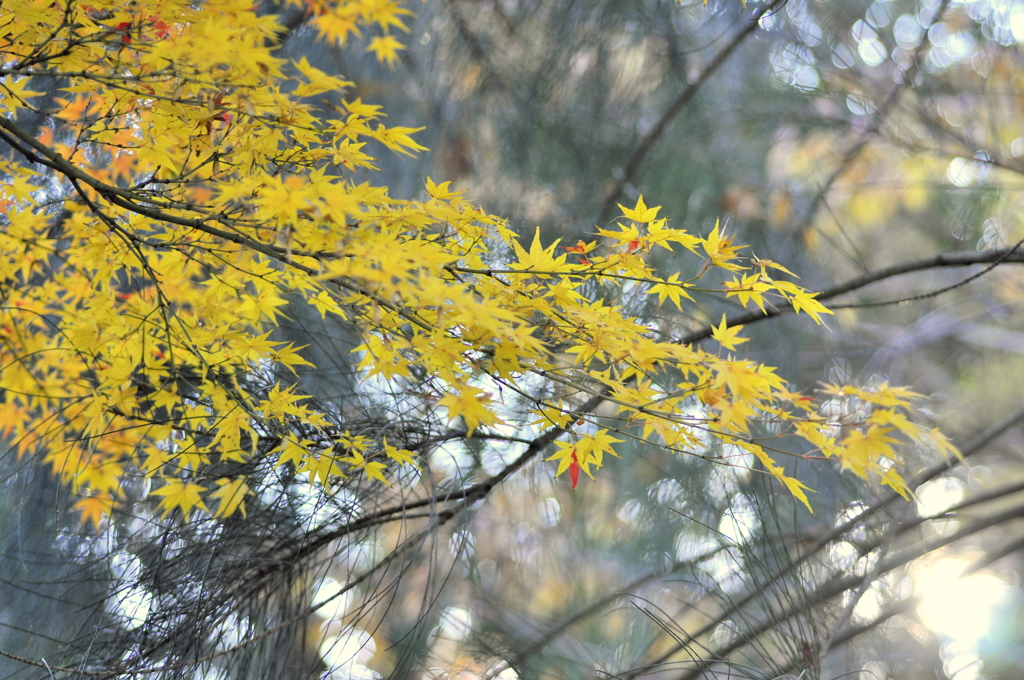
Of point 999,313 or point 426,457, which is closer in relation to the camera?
point 426,457

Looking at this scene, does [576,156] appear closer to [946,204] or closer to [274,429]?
[274,429]

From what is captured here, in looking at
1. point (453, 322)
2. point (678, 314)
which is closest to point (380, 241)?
point (453, 322)

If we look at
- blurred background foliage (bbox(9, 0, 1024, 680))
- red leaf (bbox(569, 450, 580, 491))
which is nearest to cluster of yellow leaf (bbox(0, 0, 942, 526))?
red leaf (bbox(569, 450, 580, 491))

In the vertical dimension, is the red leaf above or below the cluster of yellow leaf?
below

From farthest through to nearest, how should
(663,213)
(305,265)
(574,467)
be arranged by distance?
(663,213) < (574,467) < (305,265)

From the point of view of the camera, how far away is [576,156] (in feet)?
6.19

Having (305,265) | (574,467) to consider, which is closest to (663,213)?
(574,467)

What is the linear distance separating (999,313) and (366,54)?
2402 millimetres

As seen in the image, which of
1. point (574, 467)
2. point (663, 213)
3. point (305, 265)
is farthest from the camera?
point (663, 213)

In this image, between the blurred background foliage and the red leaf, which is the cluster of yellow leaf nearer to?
the red leaf

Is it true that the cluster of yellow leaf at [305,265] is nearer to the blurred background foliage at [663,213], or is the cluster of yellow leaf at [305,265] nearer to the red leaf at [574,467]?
the red leaf at [574,467]

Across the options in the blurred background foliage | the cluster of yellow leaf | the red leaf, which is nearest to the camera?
the cluster of yellow leaf

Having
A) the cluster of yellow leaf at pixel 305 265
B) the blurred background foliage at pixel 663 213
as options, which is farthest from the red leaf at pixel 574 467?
the blurred background foliage at pixel 663 213

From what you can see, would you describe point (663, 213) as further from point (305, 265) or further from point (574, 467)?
point (305, 265)
